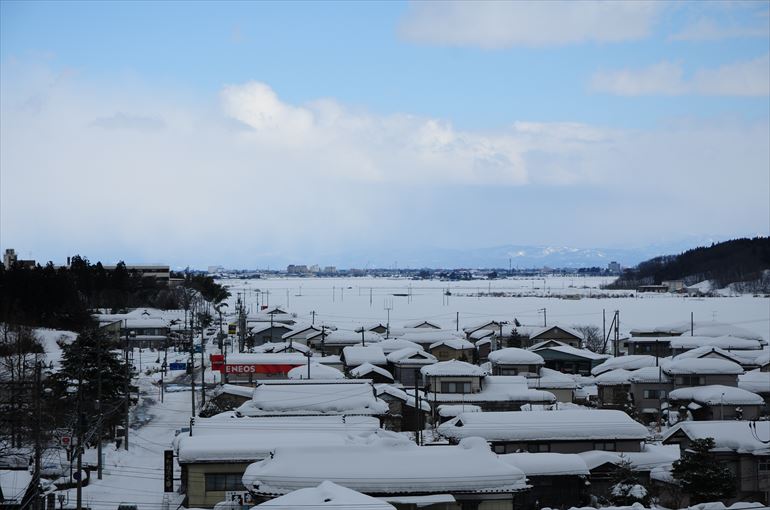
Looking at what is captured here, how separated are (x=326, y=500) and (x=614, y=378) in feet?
54.6

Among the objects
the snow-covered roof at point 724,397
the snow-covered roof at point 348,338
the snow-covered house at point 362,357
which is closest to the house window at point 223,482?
the snow-covered roof at point 724,397

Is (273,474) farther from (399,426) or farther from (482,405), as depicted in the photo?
(482,405)

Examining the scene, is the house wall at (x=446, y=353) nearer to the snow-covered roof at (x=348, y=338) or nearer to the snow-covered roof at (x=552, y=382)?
the snow-covered roof at (x=348, y=338)

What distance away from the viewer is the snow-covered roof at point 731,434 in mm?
13469

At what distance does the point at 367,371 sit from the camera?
969 inches

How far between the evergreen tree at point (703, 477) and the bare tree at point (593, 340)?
74.5ft

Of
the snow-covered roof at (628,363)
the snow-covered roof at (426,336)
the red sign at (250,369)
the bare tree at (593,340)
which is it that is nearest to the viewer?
the red sign at (250,369)

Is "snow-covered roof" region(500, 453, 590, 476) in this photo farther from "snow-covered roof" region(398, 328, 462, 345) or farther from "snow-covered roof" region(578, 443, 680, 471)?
"snow-covered roof" region(398, 328, 462, 345)

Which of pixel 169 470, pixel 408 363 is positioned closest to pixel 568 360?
pixel 408 363

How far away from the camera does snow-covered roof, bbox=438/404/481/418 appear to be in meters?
18.1

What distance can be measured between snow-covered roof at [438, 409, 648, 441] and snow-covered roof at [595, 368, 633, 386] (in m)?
8.51

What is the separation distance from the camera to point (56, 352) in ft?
86.6

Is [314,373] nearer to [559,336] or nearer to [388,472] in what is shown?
[388,472]

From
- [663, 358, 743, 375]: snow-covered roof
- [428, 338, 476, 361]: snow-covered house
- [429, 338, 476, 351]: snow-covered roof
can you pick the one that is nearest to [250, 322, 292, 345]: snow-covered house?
[429, 338, 476, 351]: snow-covered roof
